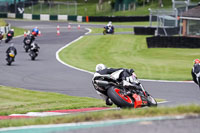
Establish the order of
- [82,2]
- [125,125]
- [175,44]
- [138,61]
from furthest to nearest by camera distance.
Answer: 1. [82,2]
2. [175,44]
3. [138,61]
4. [125,125]

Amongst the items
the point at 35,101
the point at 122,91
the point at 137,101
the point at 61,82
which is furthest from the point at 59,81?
the point at 137,101

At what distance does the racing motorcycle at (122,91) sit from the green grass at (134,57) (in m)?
9.17

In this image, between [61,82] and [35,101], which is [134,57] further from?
[35,101]

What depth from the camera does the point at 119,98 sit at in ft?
34.2

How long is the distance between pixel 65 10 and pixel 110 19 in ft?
34.8

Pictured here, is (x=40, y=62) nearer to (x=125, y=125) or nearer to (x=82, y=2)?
(x=125, y=125)

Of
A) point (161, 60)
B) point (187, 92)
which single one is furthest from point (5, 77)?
point (161, 60)

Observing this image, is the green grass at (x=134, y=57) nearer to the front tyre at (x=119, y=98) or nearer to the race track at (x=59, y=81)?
the race track at (x=59, y=81)

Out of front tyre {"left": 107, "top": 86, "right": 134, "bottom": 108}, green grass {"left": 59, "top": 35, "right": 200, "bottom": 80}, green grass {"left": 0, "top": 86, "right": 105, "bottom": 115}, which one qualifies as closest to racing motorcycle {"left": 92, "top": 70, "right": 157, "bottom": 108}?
front tyre {"left": 107, "top": 86, "right": 134, "bottom": 108}

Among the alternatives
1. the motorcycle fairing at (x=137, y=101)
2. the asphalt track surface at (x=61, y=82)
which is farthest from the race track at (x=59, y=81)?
the motorcycle fairing at (x=137, y=101)

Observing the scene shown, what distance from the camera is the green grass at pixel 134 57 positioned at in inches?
885

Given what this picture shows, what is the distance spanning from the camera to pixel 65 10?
73188 mm

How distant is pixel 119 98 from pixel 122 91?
0.33m

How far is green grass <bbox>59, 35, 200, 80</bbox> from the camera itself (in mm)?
22469
